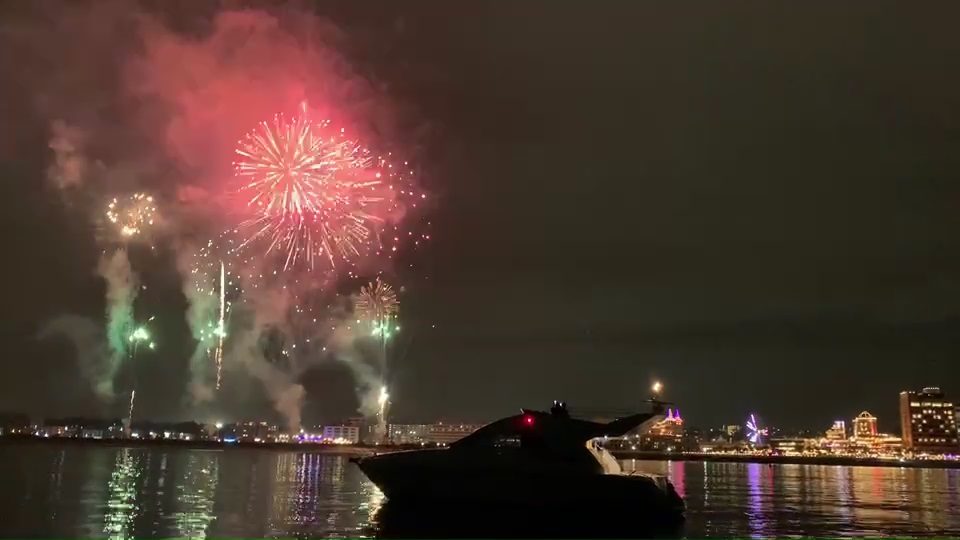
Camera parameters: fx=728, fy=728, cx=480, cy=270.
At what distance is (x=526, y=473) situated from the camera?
1451 inches

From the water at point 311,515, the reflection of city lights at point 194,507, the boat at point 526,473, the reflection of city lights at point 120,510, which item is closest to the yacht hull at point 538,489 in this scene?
the boat at point 526,473

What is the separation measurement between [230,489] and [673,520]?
28968 mm

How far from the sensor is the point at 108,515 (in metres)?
Result: 31.5

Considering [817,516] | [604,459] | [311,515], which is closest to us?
[311,515]

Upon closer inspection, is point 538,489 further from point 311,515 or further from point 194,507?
point 194,507

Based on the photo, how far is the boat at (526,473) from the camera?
36469 millimetres

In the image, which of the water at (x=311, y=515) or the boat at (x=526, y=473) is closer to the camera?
the water at (x=311, y=515)

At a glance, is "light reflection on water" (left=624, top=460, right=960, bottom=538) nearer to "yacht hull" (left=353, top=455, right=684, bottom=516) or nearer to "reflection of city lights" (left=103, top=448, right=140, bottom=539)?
"yacht hull" (left=353, top=455, right=684, bottom=516)

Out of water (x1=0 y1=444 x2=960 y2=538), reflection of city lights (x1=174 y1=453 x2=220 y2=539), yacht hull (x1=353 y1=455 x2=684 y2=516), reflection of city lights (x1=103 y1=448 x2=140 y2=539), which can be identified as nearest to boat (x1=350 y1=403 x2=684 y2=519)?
yacht hull (x1=353 y1=455 x2=684 y2=516)

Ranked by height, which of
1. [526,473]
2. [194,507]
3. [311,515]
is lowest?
[194,507]

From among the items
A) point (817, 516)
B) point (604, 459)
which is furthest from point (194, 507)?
point (817, 516)

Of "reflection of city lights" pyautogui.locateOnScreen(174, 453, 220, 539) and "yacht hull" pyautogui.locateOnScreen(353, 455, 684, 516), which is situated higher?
"yacht hull" pyautogui.locateOnScreen(353, 455, 684, 516)

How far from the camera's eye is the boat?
120 ft

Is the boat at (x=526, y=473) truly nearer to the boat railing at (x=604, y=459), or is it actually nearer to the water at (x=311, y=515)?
the boat railing at (x=604, y=459)
